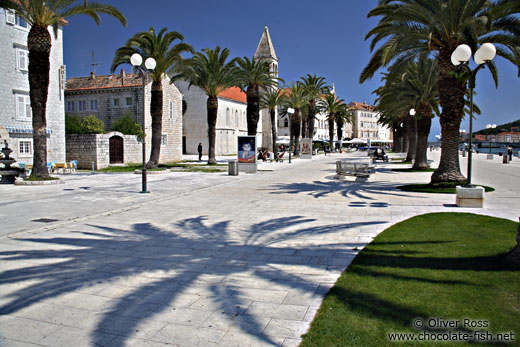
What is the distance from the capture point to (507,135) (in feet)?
594

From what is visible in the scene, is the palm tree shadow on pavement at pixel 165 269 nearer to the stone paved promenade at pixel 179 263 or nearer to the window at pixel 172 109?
the stone paved promenade at pixel 179 263

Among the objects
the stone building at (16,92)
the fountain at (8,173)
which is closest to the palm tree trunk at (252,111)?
the stone building at (16,92)

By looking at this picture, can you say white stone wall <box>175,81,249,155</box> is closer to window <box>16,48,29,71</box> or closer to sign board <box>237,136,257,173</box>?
window <box>16,48,29,71</box>

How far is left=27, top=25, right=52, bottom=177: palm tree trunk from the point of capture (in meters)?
17.7

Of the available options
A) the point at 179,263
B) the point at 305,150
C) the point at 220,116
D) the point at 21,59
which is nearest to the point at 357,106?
the point at 220,116

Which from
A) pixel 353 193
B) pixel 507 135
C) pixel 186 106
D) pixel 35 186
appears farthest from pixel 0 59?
pixel 507 135

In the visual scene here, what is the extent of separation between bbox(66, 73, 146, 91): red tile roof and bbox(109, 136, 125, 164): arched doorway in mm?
9452

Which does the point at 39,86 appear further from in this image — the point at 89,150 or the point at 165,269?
the point at 165,269

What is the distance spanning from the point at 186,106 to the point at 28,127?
30535 mm

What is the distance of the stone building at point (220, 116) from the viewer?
179ft

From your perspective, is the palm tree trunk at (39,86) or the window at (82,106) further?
the window at (82,106)

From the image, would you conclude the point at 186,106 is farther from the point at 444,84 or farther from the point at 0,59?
the point at 444,84

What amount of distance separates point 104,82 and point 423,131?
31754mm

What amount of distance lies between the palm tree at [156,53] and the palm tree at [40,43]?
572 centimetres
